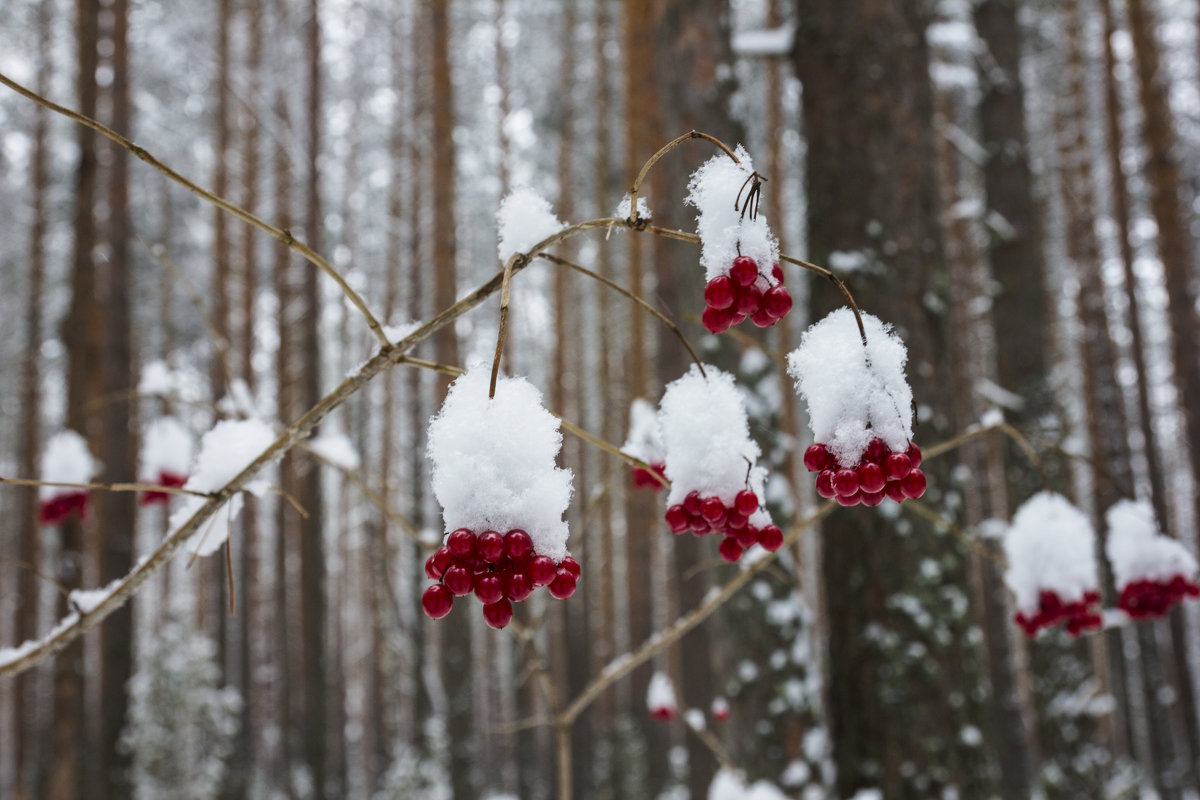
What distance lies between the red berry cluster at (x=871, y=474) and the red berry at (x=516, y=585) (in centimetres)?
42

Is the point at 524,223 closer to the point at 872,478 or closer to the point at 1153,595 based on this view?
the point at 872,478

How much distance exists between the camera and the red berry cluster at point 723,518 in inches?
50.5

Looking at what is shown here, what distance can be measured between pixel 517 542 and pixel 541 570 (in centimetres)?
5

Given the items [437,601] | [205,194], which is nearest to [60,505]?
[205,194]

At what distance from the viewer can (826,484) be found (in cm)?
119

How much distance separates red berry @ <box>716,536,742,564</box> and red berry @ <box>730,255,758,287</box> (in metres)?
0.49

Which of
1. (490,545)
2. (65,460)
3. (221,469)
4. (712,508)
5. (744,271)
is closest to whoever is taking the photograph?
(490,545)

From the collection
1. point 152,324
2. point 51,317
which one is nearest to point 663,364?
point 152,324

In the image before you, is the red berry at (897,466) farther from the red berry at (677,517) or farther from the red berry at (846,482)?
the red berry at (677,517)

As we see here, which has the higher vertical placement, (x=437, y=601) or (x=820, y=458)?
(x=820, y=458)

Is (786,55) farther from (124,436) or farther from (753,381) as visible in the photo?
(124,436)

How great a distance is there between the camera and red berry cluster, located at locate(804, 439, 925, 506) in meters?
1.14

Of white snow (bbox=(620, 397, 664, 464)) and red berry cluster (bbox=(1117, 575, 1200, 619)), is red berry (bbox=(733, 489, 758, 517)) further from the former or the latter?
red berry cluster (bbox=(1117, 575, 1200, 619))

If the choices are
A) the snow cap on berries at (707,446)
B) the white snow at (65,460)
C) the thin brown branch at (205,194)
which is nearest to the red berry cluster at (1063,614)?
the snow cap on berries at (707,446)
